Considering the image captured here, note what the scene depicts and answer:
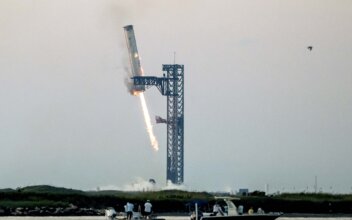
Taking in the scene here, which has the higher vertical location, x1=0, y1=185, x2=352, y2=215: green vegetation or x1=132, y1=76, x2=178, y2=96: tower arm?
x1=132, y1=76, x2=178, y2=96: tower arm

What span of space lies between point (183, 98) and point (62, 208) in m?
47.9

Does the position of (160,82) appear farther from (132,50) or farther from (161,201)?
(161,201)

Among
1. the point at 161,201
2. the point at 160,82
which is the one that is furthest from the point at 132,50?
the point at 161,201

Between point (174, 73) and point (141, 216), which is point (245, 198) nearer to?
point (141, 216)

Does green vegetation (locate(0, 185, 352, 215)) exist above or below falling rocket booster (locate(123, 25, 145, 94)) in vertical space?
below

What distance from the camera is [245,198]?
488 feet

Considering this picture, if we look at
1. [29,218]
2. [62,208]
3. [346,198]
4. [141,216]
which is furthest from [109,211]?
[346,198]

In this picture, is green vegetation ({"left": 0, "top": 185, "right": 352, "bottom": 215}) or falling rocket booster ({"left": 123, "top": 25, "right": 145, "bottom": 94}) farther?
falling rocket booster ({"left": 123, "top": 25, "right": 145, "bottom": 94})

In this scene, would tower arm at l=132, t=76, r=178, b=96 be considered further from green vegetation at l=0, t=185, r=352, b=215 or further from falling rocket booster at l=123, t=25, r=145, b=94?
green vegetation at l=0, t=185, r=352, b=215

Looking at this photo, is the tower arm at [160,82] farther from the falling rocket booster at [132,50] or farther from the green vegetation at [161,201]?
the green vegetation at [161,201]

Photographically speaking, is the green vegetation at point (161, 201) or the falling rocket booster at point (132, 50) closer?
the green vegetation at point (161, 201)

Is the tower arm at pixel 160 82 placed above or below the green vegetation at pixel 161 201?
above

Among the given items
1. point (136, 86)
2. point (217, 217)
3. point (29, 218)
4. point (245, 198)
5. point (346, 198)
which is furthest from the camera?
point (136, 86)

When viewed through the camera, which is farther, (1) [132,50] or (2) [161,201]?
(1) [132,50]
